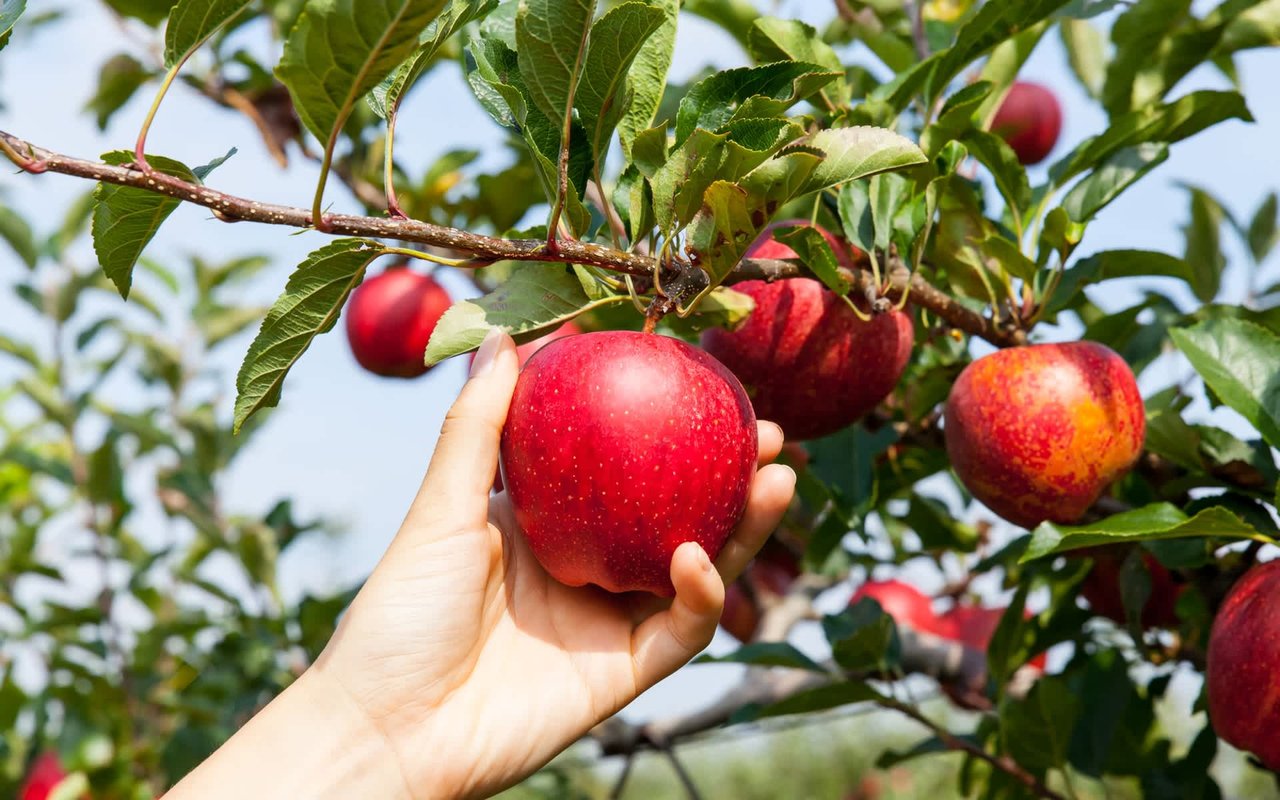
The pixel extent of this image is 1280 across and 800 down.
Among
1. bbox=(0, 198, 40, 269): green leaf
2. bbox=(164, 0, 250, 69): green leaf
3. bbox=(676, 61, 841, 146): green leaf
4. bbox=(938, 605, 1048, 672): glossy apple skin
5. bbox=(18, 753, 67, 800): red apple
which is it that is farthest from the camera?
bbox=(0, 198, 40, 269): green leaf

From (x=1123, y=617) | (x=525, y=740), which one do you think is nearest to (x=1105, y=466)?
(x=1123, y=617)

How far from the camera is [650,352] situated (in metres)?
1.04

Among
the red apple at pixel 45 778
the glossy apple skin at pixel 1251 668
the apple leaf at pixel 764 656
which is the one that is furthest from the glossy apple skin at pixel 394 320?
the glossy apple skin at pixel 1251 668

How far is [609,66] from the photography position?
40.1 inches

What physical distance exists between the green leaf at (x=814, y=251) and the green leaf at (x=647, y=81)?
18 cm

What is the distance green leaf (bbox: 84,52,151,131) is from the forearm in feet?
5.88

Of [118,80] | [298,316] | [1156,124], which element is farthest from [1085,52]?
[118,80]

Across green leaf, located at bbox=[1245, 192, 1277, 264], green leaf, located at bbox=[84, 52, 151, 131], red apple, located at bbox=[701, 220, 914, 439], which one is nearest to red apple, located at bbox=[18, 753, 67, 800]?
green leaf, located at bbox=[84, 52, 151, 131]

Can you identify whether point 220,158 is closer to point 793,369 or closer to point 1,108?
point 793,369

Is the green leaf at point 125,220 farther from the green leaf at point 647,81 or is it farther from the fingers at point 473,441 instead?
the green leaf at point 647,81

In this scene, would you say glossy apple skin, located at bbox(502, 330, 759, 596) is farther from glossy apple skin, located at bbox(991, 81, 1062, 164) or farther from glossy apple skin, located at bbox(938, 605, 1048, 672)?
glossy apple skin, located at bbox(991, 81, 1062, 164)

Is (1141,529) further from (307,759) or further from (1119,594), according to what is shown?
(307,759)

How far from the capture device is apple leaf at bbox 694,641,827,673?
1671 millimetres

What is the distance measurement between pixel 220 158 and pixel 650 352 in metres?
0.40
